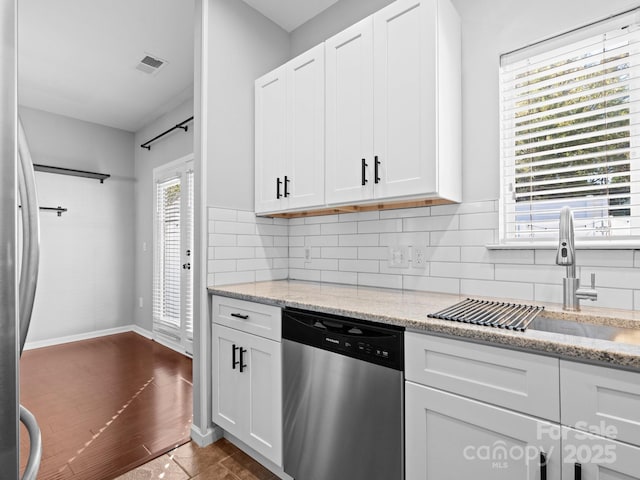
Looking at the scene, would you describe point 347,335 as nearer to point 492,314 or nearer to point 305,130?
point 492,314

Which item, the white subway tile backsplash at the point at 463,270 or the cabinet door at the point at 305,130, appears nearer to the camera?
the white subway tile backsplash at the point at 463,270

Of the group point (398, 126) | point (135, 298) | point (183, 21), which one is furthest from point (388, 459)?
point (135, 298)

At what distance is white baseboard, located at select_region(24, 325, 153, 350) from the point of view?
13.0 ft

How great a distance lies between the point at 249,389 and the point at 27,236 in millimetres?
1435

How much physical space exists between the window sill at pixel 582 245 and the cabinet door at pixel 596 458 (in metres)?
0.85

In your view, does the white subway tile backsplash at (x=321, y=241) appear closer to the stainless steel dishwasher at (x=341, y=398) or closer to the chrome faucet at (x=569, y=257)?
the stainless steel dishwasher at (x=341, y=398)

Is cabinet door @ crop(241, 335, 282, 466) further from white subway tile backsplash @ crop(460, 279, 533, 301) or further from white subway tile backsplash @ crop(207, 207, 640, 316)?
white subway tile backsplash @ crop(460, 279, 533, 301)

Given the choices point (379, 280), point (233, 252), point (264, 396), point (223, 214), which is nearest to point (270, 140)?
point (223, 214)

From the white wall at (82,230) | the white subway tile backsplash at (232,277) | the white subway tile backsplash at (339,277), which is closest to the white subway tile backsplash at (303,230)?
the white subway tile backsplash at (339,277)

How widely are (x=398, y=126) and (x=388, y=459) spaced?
144 cm

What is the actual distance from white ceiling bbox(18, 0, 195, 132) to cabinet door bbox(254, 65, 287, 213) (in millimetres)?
880

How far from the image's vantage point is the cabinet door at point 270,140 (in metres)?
2.21

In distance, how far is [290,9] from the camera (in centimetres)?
240

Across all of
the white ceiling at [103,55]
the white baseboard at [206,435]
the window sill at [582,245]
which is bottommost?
the white baseboard at [206,435]
